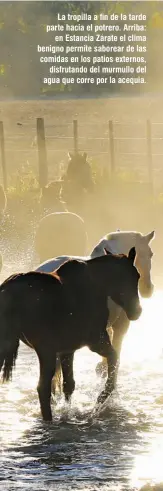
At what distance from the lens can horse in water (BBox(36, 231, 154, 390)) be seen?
12.0 m

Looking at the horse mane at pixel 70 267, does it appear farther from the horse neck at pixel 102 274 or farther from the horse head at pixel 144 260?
the horse head at pixel 144 260

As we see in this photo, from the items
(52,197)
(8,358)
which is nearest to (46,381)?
(8,358)

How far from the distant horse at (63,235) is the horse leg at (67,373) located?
329 inches

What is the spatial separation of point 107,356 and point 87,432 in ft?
2.97

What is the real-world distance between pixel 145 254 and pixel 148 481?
4.10 metres

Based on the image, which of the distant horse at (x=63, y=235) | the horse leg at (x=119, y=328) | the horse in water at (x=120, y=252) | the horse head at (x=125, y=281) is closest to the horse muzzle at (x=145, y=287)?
the horse in water at (x=120, y=252)

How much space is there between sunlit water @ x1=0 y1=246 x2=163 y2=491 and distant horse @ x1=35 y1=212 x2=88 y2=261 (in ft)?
18.7

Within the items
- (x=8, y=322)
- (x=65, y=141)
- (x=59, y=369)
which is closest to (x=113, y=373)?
(x=59, y=369)

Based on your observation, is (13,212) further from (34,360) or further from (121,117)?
(121,117)

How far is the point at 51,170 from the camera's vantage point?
44562 millimetres

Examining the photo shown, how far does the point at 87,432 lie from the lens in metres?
10.5

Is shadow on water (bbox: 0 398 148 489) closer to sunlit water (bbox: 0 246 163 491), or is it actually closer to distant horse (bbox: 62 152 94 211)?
sunlit water (bbox: 0 246 163 491)

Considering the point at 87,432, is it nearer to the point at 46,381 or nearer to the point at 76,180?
the point at 46,381

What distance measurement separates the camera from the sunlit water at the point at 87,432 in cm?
895
